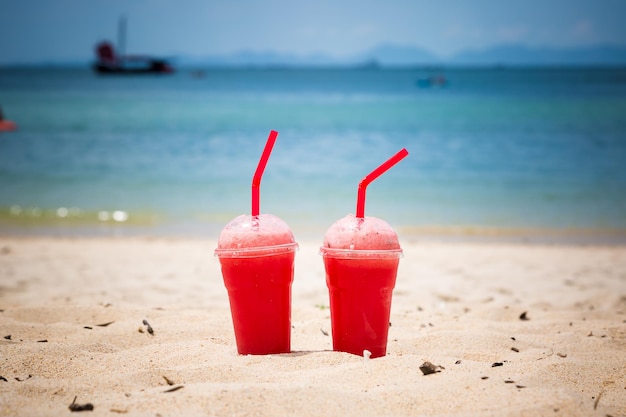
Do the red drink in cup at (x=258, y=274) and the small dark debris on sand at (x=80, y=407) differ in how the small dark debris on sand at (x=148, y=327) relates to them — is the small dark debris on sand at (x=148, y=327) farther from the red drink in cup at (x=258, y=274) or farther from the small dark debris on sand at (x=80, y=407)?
the small dark debris on sand at (x=80, y=407)

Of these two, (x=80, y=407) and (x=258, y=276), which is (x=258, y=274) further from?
(x=80, y=407)

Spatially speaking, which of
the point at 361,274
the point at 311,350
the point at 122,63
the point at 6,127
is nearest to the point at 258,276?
the point at 361,274

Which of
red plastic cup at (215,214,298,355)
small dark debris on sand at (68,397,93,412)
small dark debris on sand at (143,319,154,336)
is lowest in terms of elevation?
small dark debris on sand at (143,319,154,336)

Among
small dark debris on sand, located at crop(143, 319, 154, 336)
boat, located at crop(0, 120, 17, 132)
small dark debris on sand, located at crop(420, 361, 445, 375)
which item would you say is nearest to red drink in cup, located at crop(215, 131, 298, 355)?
small dark debris on sand, located at crop(420, 361, 445, 375)

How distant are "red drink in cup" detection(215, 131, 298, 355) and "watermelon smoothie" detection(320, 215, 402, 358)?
184 millimetres

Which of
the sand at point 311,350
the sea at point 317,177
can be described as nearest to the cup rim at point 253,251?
the sand at point 311,350

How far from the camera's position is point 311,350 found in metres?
2.97

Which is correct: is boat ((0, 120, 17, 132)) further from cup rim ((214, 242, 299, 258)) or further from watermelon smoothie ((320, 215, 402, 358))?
watermelon smoothie ((320, 215, 402, 358))

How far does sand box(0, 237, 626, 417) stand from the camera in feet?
7.41

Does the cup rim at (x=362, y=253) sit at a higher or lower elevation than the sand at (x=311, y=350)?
higher

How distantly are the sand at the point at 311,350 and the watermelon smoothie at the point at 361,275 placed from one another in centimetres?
13

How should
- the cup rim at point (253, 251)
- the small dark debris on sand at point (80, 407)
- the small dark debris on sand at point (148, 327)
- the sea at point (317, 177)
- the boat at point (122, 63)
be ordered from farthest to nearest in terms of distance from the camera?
1. the boat at point (122, 63)
2. the sea at point (317, 177)
3. the small dark debris on sand at point (148, 327)
4. the cup rim at point (253, 251)
5. the small dark debris on sand at point (80, 407)

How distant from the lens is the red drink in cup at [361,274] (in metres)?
2.55

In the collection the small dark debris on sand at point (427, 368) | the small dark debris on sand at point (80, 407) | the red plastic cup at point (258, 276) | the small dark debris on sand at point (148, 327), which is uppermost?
the red plastic cup at point (258, 276)
